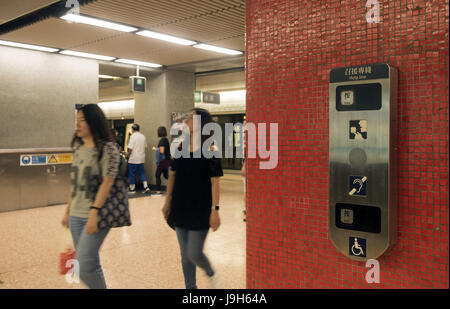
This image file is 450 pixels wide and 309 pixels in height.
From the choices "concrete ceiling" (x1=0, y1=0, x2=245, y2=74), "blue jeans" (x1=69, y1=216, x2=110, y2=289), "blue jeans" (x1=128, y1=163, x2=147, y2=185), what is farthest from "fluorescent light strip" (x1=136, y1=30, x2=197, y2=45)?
"blue jeans" (x1=69, y1=216, x2=110, y2=289)

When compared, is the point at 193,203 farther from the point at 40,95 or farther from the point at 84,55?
the point at 84,55

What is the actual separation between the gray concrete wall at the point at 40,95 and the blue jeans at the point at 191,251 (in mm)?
6045

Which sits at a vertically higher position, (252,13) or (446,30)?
(252,13)

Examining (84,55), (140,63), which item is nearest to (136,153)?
(140,63)

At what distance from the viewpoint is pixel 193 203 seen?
295 centimetres

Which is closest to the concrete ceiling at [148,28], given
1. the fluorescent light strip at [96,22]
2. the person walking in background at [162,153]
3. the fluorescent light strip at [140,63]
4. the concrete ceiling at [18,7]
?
the concrete ceiling at [18,7]

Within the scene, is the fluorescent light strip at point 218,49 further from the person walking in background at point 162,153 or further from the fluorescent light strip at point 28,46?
the fluorescent light strip at point 28,46
